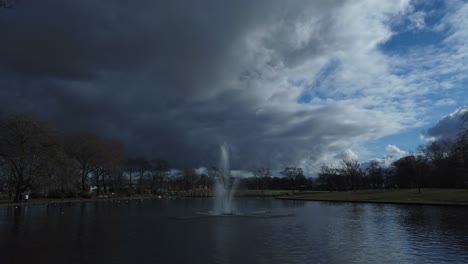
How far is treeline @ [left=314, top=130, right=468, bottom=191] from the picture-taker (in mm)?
75744

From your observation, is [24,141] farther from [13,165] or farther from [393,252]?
[393,252]

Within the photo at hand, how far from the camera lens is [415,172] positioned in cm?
8562

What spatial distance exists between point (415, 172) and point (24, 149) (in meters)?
80.3

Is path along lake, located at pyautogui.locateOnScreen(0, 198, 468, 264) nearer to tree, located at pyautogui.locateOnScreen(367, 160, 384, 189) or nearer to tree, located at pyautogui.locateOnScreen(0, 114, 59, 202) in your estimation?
tree, located at pyautogui.locateOnScreen(0, 114, 59, 202)

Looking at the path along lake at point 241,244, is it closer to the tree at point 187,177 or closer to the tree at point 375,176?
the tree at point 375,176

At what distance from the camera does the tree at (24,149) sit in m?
59.6

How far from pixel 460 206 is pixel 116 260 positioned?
46193 millimetres

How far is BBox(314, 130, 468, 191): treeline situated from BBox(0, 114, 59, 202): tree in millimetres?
60661

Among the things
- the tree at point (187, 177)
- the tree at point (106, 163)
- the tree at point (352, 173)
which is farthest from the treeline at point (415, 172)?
the tree at point (106, 163)

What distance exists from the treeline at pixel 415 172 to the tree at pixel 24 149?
60661 mm

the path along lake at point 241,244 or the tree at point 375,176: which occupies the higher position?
the tree at point 375,176

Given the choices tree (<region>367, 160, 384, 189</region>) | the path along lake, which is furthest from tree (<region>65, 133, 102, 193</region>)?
tree (<region>367, 160, 384, 189</region>)

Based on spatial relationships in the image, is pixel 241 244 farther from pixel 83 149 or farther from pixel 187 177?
pixel 187 177

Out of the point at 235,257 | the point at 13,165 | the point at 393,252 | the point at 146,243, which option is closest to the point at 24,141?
the point at 13,165
